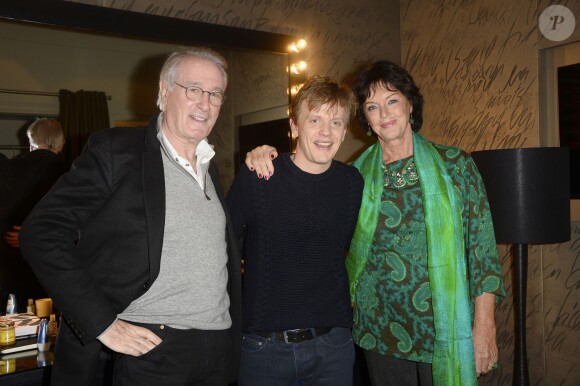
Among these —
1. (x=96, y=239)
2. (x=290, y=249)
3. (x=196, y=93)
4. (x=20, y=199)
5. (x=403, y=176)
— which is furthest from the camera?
(x=20, y=199)

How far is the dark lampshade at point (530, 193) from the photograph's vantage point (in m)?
2.24

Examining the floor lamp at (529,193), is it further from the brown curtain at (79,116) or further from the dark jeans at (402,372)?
the brown curtain at (79,116)

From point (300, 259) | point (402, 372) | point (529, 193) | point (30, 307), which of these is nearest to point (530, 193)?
point (529, 193)

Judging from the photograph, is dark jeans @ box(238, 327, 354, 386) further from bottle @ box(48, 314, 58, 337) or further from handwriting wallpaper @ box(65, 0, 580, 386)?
handwriting wallpaper @ box(65, 0, 580, 386)

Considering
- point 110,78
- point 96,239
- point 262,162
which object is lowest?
point 96,239

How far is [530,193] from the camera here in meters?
2.24

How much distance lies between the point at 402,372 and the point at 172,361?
824 millimetres

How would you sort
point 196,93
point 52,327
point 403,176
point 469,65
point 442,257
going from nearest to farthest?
point 196,93, point 442,257, point 403,176, point 52,327, point 469,65

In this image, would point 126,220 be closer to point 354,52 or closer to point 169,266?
point 169,266

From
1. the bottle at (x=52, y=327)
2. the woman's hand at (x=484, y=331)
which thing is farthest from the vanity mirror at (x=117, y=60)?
the woman's hand at (x=484, y=331)

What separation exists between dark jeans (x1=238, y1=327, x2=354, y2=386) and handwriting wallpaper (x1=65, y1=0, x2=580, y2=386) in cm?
172

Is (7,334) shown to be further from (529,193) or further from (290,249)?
(529,193)

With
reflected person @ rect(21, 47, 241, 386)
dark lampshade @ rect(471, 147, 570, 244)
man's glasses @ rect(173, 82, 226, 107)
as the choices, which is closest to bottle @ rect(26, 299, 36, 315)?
reflected person @ rect(21, 47, 241, 386)

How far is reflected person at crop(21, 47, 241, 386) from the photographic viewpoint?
122cm
